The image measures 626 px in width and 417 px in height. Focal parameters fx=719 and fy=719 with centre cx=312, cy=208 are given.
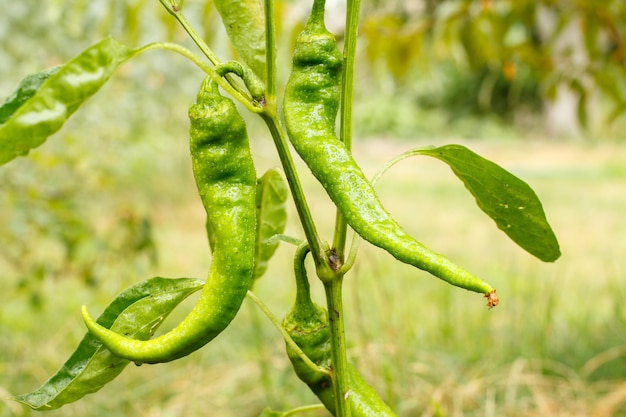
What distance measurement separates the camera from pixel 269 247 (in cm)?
79

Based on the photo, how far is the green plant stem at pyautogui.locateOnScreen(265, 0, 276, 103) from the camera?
20.4 inches

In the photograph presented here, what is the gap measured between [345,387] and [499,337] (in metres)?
1.65

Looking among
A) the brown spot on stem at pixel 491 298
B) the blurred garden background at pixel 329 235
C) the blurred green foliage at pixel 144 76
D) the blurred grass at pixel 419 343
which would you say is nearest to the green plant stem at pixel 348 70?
the brown spot on stem at pixel 491 298

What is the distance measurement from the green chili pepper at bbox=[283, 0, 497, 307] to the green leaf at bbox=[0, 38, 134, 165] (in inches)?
5.7

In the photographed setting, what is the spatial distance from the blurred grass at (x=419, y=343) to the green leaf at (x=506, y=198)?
0.43 m

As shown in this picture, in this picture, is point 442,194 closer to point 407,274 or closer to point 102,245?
point 407,274

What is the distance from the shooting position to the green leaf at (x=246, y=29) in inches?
25.3

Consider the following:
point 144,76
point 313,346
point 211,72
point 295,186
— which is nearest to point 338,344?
point 313,346

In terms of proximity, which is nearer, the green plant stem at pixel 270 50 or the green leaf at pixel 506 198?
the green plant stem at pixel 270 50

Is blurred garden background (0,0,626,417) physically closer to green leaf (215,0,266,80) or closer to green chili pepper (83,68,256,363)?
green chili pepper (83,68,256,363)

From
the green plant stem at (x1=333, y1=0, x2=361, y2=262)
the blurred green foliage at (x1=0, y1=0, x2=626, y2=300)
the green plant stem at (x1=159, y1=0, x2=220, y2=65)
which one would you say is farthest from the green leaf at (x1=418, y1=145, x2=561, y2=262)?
the blurred green foliage at (x1=0, y1=0, x2=626, y2=300)

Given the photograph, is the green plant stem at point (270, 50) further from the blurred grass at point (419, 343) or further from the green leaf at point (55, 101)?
the blurred grass at point (419, 343)

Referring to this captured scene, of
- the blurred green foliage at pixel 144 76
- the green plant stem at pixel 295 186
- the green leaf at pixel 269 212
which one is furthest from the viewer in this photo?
the blurred green foliage at pixel 144 76

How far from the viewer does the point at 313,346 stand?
2.09 feet
